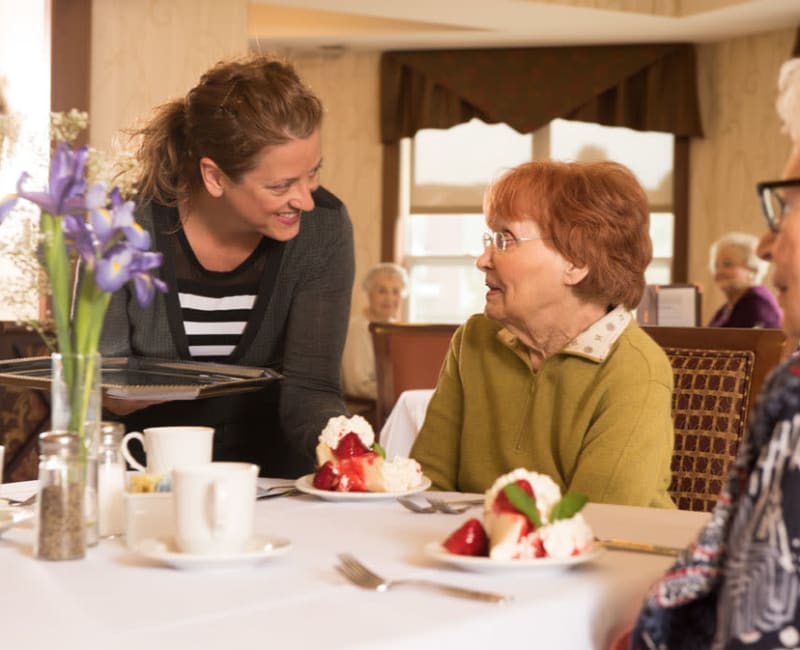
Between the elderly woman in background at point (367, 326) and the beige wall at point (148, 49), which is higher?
the beige wall at point (148, 49)

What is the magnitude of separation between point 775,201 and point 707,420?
102 centimetres

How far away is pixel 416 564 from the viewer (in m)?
1.23

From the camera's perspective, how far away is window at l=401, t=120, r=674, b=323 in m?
8.45

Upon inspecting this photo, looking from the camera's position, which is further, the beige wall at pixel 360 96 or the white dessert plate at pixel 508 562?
the beige wall at pixel 360 96

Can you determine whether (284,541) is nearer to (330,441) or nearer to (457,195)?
(330,441)

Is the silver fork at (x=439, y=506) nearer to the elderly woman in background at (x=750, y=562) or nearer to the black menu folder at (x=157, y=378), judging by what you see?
the black menu folder at (x=157, y=378)

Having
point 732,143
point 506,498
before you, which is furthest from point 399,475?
point 732,143

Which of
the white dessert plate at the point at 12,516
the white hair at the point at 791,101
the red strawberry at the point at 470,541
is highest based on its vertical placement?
the white hair at the point at 791,101

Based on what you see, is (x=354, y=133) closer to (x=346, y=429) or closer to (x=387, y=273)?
(x=387, y=273)

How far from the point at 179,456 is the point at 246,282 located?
3.10 feet

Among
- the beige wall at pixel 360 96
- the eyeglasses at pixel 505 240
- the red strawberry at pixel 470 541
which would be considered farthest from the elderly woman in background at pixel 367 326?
the red strawberry at pixel 470 541

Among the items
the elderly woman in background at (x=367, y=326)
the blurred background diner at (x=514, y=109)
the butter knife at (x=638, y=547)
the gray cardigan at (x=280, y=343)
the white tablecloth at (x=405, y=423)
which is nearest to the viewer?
the butter knife at (x=638, y=547)

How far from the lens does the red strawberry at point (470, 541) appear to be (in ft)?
3.97

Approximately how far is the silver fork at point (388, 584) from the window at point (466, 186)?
7.32m
